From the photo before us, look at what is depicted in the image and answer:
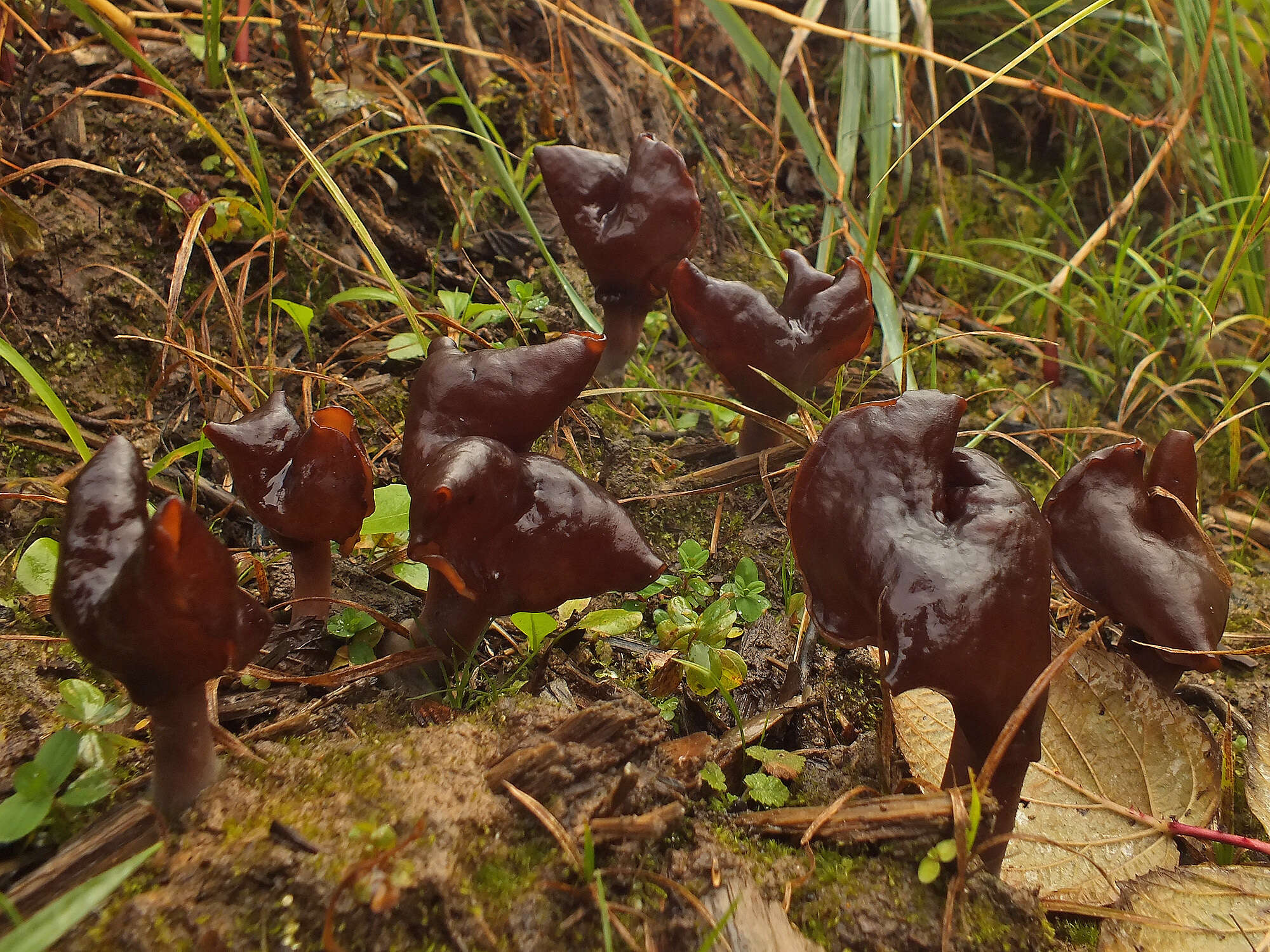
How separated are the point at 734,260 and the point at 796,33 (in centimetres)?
93

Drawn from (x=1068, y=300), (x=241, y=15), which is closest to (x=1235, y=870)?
(x=1068, y=300)

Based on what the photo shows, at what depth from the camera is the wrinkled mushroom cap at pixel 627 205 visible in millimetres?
2758

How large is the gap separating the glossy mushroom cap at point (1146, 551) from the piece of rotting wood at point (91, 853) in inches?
62.5

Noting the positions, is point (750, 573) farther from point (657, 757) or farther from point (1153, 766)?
point (1153, 766)

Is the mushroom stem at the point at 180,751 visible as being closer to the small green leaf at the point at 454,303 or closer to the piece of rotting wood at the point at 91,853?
the piece of rotting wood at the point at 91,853

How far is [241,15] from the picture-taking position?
3150 mm

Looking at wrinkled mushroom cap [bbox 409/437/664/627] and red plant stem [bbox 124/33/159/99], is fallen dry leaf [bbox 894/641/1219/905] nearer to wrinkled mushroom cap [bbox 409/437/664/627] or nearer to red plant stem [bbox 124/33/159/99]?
wrinkled mushroom cap [bbox 409/437/664/627]

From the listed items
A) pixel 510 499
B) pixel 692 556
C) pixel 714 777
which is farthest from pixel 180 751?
pixel 692 556

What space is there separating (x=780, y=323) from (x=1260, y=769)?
151 cm

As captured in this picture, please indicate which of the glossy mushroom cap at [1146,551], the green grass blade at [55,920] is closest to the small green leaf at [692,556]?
the glossy mushroom cap at [1146,551]

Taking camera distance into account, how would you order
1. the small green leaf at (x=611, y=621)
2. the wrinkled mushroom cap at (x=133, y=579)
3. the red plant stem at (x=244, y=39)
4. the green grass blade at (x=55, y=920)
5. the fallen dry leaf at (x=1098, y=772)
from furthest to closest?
the red plant stem at (x=244, y=39), the small green leaf at (x=611, y=621), the fallen dry leaf at (x=1098, y=772), the wrinkled mushroom cap at (x=133, y=579), the green grass blade at (x=55, y=920)

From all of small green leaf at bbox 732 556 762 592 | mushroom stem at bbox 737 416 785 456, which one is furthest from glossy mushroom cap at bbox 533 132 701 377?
small green leaf at bbox 732 556 762 592

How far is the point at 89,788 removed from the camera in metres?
1.32

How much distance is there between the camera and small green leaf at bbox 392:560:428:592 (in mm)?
1921
